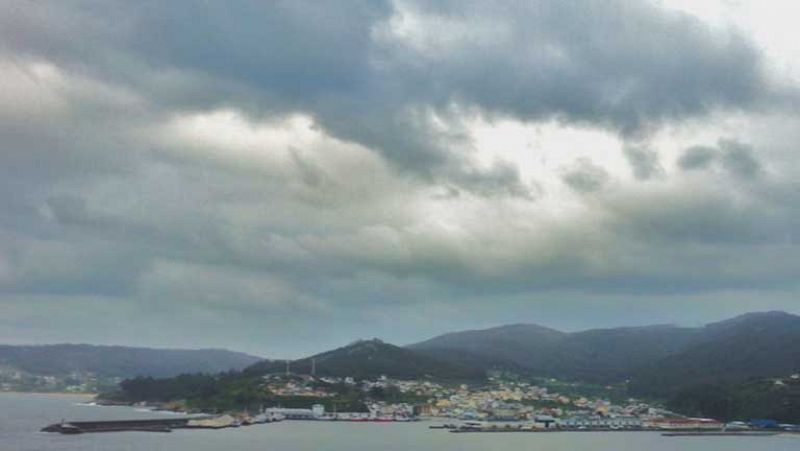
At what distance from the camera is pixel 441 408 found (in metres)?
118

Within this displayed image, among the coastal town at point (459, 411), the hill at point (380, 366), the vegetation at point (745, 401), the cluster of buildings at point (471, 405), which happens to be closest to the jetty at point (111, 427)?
the coastal town at point (459, 411)

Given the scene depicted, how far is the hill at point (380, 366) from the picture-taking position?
15525 cm

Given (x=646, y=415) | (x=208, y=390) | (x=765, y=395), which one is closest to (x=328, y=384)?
(x=208, y=390)

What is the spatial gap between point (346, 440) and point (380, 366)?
336ft

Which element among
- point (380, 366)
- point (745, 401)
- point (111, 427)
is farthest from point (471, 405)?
point (111, 427)

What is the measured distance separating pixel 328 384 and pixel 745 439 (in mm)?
64685

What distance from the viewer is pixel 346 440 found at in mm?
64250

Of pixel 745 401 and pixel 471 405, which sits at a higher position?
pixel 471 405

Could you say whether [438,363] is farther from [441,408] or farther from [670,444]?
[670,444]

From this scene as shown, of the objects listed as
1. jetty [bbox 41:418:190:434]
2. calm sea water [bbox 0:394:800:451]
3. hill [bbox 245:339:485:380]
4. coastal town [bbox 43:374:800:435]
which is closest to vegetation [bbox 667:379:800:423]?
coastal town [bbox 43:374:800:435]

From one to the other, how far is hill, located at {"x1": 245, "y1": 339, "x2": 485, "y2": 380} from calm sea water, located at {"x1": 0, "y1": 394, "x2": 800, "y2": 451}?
69.3m

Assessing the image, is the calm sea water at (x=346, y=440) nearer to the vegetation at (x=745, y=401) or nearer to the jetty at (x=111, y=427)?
the jetty at (x=111, y=427)

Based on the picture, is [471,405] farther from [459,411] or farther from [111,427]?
→ [111,427]

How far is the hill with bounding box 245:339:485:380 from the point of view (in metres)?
155
